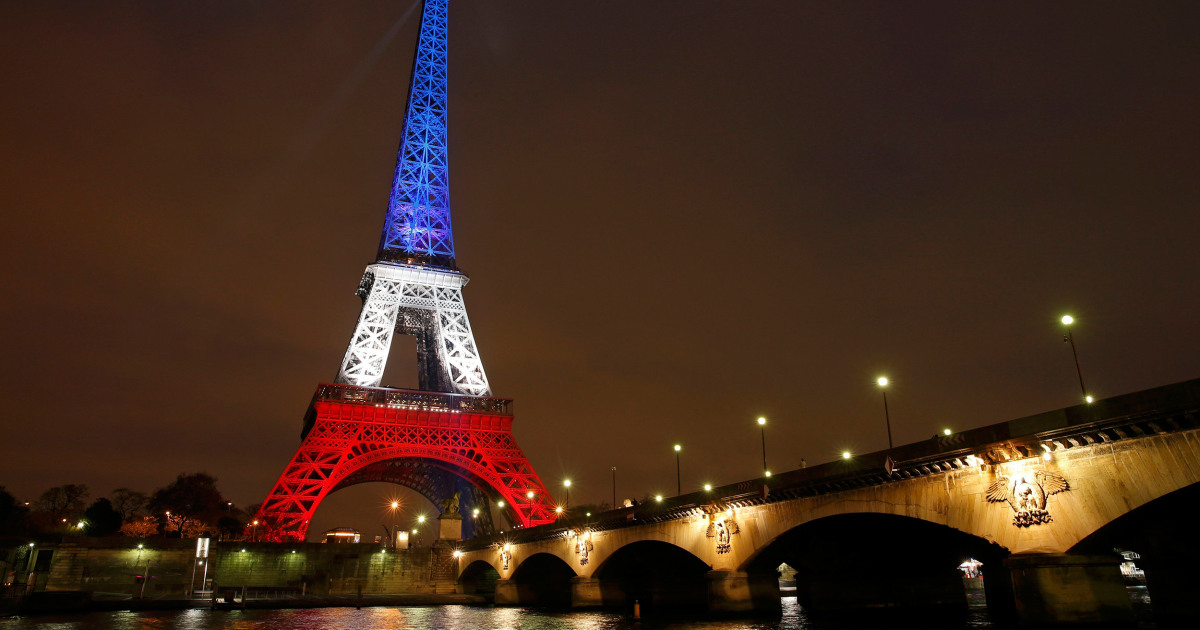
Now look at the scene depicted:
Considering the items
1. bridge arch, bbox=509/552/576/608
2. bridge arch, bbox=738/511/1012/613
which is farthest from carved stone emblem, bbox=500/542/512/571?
bridge arch, bbox=738/511/1012/613

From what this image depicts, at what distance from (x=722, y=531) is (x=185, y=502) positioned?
363ft

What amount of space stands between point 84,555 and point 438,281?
43113 millimetres

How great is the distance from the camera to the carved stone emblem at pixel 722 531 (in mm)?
35906

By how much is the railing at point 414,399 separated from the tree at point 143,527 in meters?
66.9

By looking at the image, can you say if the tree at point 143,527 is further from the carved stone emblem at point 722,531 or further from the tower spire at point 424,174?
the carved stone emblem at point 722,531

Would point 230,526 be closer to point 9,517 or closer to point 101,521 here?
point 101,521

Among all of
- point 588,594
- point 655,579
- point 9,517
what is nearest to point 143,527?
point 9,517

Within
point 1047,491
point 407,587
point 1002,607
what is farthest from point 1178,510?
point 407,587

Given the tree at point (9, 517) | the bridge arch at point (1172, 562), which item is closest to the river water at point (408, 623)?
the bridge arch at point (1172, 562)

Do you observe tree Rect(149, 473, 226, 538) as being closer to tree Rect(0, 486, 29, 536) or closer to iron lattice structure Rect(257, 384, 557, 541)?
tree Rect(0, 486, 29, 536)

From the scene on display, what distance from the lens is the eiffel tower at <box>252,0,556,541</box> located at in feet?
230

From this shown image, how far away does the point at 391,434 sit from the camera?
7369 centimetres

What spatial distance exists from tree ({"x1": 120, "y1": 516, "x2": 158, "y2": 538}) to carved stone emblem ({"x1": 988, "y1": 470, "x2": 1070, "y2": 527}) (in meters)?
128

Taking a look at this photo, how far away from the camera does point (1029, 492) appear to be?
2200cm
